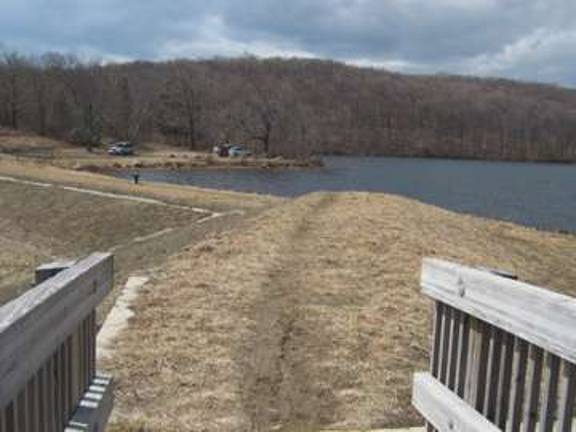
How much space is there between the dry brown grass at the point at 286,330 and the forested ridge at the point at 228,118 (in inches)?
3611

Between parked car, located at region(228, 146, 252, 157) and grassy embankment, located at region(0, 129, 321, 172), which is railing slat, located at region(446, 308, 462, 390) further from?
parked car, located at region(228, 146, 252, 157)

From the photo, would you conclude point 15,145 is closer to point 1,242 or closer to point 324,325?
point 1,242

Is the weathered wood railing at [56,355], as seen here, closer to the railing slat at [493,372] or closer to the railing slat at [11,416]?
the railing slat at [11,416]

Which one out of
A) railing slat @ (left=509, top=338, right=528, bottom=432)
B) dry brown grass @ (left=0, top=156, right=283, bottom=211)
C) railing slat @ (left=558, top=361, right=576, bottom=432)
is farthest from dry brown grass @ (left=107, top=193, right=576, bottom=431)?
dry brown grass @ (left=0, top=156, right=283, bottom=211)

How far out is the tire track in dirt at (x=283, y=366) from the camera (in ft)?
17.5

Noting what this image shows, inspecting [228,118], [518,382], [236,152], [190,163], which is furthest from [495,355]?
[228,118]

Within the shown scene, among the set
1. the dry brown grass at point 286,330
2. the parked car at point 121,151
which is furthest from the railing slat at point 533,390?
the parked car at point 121,151

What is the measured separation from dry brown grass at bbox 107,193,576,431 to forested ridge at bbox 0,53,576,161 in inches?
3611

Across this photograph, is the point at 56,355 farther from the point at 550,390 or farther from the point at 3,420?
the point at 550,390

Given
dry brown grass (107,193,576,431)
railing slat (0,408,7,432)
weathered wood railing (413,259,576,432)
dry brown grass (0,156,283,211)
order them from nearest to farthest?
railing slat (0,408,7,432), weathered wood railing (413,259,576,432), dry brown grass (107,193,576,431), dry brown grass (0,156,283,211)

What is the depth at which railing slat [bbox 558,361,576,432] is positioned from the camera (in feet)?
8.66

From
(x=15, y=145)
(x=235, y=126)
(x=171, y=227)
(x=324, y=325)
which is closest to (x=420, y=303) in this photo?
(x=324, y=325)

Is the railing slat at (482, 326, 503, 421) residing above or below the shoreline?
above

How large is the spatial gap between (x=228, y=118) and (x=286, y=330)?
116 metres
